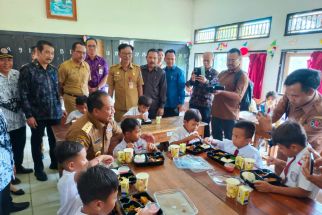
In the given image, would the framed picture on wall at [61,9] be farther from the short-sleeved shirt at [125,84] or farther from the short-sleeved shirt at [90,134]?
the short-sleeved shirt at [90,134]

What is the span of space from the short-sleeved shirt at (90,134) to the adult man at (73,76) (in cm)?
146

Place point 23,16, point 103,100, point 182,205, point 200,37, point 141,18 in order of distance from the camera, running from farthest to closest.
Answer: point 200,37
point 141,18
point 23,16
point 103,100
point 182,205

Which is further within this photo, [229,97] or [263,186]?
[229,97]

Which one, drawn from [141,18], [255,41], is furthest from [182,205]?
[141,18]

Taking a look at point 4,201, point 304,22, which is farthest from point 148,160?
point 304,22

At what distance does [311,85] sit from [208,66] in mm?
1648

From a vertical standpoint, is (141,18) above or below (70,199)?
above

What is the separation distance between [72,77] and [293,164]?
274 cm

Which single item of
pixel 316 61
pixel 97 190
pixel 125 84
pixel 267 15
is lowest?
pixel 97 190

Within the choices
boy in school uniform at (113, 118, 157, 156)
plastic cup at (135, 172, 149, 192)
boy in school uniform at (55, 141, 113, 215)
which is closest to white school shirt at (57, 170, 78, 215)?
boy in school uniform at (55, 141, 113, 215)

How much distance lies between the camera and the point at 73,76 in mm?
2996

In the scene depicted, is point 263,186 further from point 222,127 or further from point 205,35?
point 205,35

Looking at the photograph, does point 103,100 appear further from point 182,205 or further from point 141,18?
point 141,18

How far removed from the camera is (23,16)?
16.6ft
